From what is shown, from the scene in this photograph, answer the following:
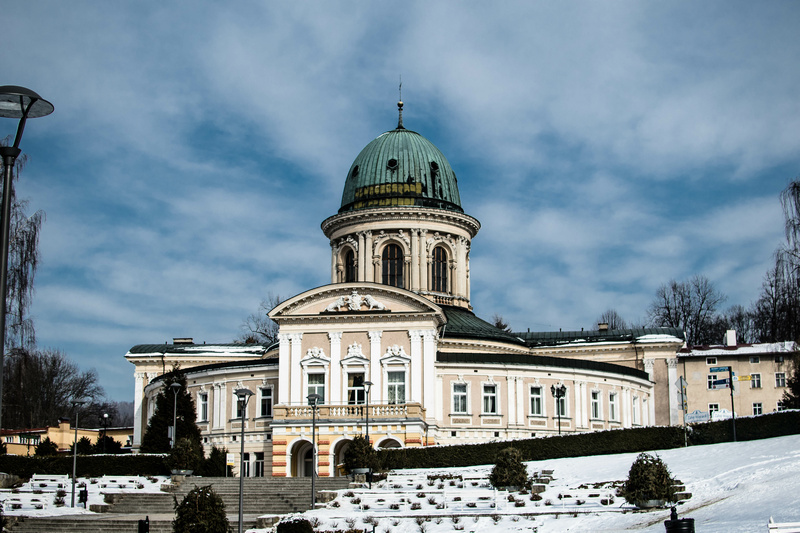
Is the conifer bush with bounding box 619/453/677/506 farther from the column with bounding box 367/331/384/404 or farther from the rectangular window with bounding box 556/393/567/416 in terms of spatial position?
the rectangular window with bounding box 556/393/567/416

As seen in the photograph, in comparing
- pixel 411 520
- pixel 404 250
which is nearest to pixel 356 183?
pixel 404 250

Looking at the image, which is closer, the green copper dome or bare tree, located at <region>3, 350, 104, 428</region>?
the green copper dome

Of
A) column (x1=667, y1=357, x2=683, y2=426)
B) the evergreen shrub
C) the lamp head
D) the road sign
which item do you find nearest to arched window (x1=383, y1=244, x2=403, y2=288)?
column (x1=667, y1=357, x2=683, y2=426)

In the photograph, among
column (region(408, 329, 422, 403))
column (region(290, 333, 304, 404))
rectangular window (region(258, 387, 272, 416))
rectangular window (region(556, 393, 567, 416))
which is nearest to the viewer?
column (region(408, 329, 422, 403))

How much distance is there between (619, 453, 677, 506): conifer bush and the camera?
28.8 m

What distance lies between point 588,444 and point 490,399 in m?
12.6

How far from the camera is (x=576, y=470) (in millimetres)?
39625

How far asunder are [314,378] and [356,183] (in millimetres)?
19186

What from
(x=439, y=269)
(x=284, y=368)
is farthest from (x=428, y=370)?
(x=439, y=269)

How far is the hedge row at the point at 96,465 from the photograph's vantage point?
4559 centimetres

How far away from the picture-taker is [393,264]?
66.8 m

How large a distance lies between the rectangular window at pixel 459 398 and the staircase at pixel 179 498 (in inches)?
651

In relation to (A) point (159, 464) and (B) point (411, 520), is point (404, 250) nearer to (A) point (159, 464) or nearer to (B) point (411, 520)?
(A) point (159, 464)

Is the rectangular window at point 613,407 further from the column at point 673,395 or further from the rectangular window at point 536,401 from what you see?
the column at point 673,395
